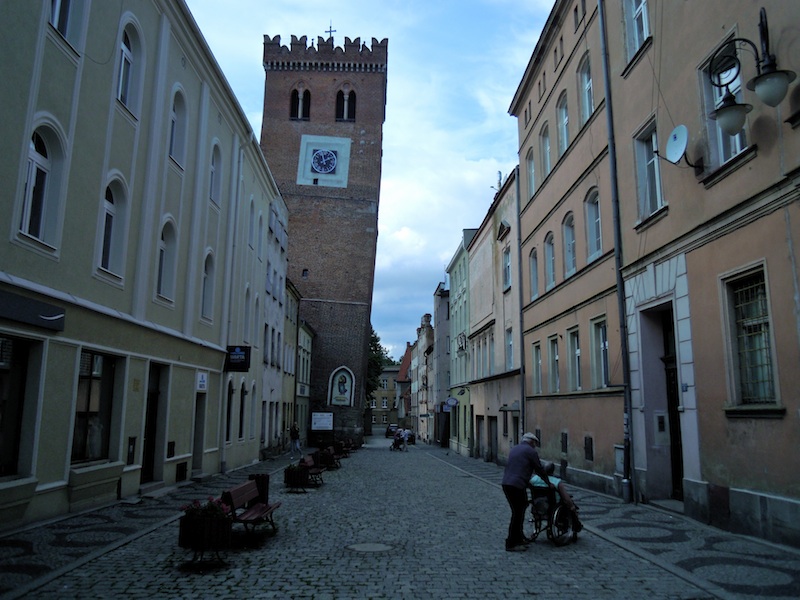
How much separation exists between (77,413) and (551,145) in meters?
16.0

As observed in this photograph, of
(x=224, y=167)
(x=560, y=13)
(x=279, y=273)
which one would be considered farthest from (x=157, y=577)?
(x=279, y=273)

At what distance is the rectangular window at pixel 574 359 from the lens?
18.9 meters

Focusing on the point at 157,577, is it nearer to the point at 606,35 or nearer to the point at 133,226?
the point at 133,226

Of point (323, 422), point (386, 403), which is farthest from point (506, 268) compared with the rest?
point (386, 403)

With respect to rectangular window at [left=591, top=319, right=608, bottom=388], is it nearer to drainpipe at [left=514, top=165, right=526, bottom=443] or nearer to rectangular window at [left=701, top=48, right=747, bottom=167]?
rectangular window at [left=701, top=48, right=747, bottom=167]

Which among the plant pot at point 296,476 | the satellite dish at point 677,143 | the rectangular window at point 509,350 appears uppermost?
the satellite dish at point 677,143

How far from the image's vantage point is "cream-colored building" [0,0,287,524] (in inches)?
404

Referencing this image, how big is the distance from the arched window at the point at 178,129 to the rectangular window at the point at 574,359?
39.4 ft

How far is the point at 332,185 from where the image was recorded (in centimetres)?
5347

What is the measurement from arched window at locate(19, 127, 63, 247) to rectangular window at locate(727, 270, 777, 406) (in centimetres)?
1120

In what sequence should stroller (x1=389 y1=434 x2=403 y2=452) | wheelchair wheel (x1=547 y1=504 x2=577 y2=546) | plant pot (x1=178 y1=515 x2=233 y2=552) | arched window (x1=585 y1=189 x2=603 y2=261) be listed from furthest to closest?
1. stroller (x1=389 y1=434 x2=403 y2=452)
2. arched window (x1=585 y1=189 x2=603 y2=261)
3. wheelchair wheel (x1=547 y1=504 x2=577 y2=546)
4. plant pot (x1=178 y1=515 x2=233 y2=552)

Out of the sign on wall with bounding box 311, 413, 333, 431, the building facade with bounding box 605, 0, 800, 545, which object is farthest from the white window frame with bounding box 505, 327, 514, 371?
the sign on wall with bounding box 311, 413, 333, 431

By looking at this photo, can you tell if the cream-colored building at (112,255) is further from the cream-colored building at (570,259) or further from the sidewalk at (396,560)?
the cream-colored building at (570,259)

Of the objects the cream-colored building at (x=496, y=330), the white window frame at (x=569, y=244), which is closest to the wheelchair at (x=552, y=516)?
the white window frame at (x=569, y=244)
